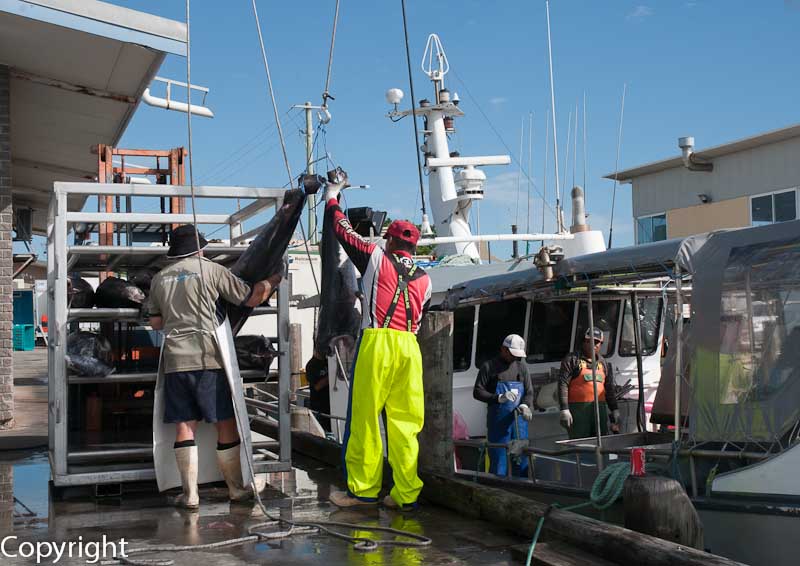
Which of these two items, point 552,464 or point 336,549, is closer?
point 336,549

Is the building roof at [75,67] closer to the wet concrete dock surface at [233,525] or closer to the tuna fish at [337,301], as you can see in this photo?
the tuna fish at [337,301]

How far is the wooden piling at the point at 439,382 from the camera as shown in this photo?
659 cm

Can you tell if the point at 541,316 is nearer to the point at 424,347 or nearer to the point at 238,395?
the point at 424,347

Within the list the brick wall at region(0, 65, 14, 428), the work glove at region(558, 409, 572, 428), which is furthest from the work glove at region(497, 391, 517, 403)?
the brick wall at region(0, 65, 14, 428)

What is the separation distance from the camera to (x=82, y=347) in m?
6.68

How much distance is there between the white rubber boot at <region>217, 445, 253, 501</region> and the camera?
6.24 meters

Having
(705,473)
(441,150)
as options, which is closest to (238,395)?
(705,473)

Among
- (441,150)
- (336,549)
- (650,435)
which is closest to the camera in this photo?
(336,549)

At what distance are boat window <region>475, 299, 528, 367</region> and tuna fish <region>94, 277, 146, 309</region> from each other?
447cm

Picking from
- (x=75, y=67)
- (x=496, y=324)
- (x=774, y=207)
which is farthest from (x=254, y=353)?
(x=774, y=207)

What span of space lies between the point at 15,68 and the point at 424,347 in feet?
22.6

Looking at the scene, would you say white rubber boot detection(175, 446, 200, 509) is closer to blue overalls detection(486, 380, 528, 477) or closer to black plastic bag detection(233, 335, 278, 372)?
black plastic bag detection(233, 335, 278, 372)

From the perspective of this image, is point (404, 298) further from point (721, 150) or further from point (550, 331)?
point (721, 150)

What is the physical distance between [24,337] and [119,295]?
100 feet
